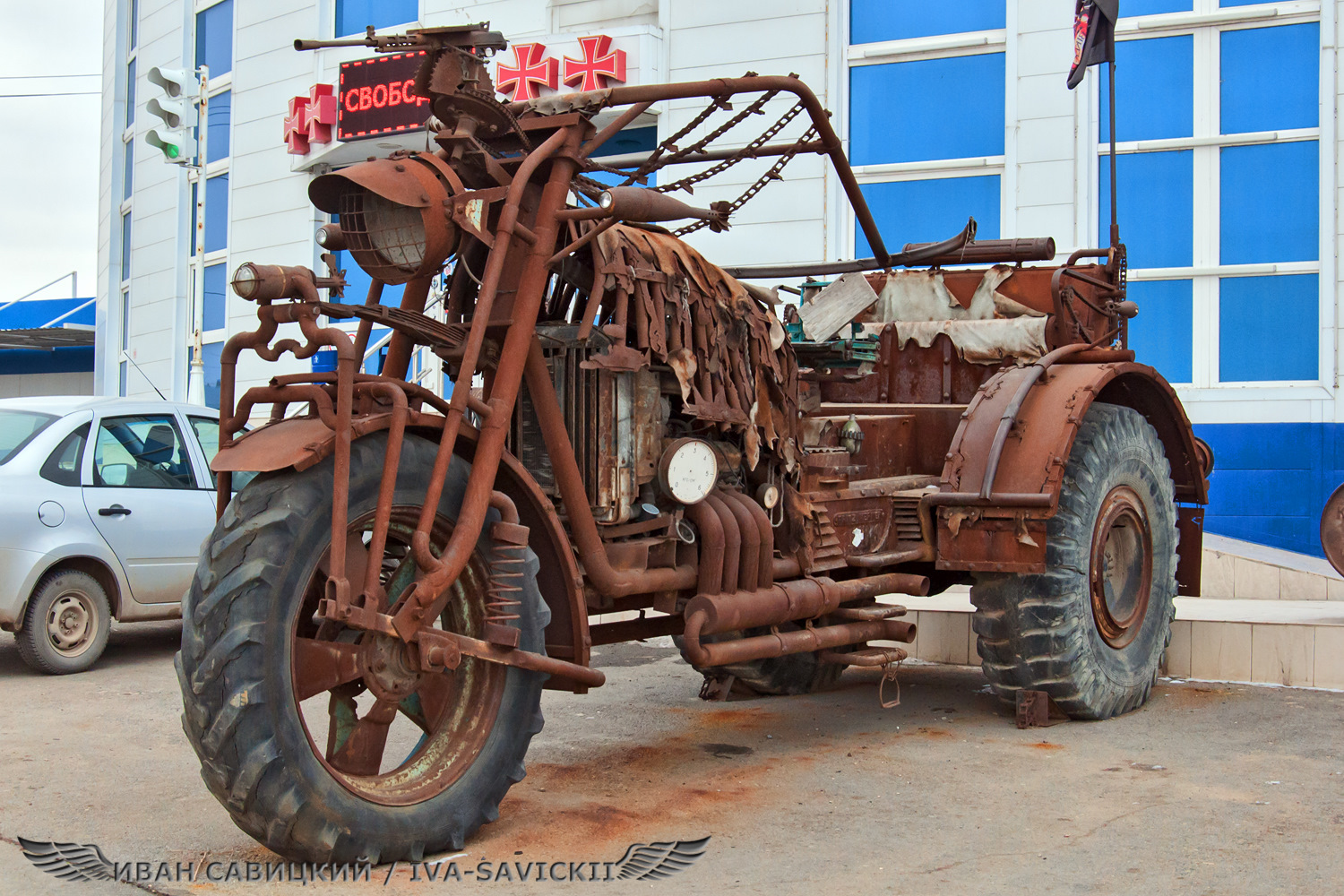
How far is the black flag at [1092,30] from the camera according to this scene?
10.5 meters

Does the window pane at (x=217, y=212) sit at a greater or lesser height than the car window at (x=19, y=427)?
greater

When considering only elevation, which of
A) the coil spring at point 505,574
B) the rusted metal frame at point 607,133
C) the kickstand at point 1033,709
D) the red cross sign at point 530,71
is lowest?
the kickstand at point 1033,709

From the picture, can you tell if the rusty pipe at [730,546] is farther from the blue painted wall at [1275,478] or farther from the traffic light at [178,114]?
the traffic light at [178,114]

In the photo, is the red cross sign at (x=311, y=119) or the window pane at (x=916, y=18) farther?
the red cross sign at (x=311, y=119)

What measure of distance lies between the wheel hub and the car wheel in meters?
4.76

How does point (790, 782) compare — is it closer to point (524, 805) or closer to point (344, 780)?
point (524, 805)

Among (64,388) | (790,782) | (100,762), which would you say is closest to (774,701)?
(790,782)

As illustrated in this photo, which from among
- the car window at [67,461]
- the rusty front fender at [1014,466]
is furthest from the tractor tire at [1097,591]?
the car window at [67,461]

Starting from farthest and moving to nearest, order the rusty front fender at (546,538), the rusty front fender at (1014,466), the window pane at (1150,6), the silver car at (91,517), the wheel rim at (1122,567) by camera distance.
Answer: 1. the window pane at (1150,6)
2. the silver car at (91,517)
3. the wheel rim at (1122,567)
4. the rusty front fender at (1014,466)
5. the rusty front fender at (546,538)

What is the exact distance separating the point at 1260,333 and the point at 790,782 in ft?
29.5

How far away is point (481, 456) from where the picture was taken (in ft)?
13.5

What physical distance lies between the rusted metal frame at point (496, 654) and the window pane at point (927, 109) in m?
10.3

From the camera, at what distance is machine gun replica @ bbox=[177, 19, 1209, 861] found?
3.76 metres

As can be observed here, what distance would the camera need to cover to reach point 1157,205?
1259 cm
